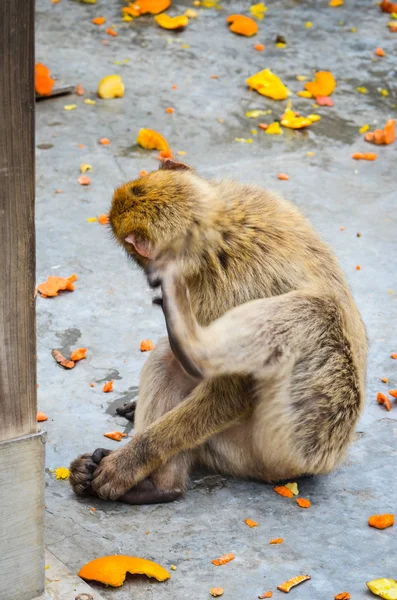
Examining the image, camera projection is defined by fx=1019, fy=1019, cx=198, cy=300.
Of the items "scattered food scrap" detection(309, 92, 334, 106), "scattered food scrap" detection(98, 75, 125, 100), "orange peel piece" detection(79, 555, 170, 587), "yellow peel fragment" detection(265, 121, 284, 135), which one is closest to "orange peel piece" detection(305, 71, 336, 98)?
"scattered food scrap" detection(309, 92, 334, 106)

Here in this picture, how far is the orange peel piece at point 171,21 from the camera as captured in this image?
29.6 feet

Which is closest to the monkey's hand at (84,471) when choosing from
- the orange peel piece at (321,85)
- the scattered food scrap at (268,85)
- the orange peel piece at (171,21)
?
the scattered food scrap at (268,85)

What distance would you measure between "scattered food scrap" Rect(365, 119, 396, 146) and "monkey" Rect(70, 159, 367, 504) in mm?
3443

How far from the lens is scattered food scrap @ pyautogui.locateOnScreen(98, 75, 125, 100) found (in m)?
7.84

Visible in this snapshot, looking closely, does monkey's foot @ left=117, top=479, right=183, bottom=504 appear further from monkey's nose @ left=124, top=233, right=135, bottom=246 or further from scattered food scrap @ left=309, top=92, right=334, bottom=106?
scattered food scrap @ left=309, top=92, right=334, bottom=106

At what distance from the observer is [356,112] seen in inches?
315

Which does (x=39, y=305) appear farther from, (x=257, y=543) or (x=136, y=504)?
(x=257, y=543)

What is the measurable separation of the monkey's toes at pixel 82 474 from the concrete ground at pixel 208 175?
53 mm

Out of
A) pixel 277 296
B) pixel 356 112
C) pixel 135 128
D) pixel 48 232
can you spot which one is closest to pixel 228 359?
pixel 277 296

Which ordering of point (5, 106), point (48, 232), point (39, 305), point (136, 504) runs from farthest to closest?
point (48, 232)
point (39, 305)
point (136, 504)
point (5, 106)

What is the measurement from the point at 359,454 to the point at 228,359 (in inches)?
42.6

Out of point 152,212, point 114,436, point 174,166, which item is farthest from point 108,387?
point 152,212

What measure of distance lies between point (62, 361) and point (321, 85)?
13.7 ft

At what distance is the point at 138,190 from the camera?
12.4 feet
